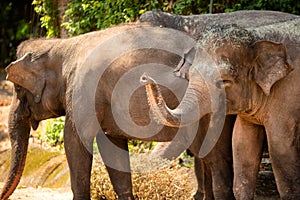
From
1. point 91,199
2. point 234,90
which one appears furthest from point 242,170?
point 91,199

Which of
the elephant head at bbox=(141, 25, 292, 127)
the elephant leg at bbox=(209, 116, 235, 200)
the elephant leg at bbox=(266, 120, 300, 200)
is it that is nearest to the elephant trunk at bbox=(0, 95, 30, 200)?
the elephant leg at bbox=(209, 116, 235, 200)

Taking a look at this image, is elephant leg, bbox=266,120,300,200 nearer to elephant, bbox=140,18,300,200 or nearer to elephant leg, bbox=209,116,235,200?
elephant, bbox=140,18,300,200

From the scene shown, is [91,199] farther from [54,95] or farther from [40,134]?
[40,134]

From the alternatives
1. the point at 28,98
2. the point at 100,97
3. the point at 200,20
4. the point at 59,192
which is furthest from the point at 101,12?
the point at 100,97

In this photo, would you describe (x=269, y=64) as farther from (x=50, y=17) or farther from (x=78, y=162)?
(x=50, y=17)

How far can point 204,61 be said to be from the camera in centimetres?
650

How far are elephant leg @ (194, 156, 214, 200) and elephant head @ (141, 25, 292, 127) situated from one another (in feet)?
5.27

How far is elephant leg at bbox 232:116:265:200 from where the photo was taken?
7148mm

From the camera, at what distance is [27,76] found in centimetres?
884

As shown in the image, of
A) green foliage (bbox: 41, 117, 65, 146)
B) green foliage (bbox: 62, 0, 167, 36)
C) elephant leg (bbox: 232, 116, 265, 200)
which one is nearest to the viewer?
elephant leg (bbox: 232, 116, 265, 200)

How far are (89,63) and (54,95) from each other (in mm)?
703

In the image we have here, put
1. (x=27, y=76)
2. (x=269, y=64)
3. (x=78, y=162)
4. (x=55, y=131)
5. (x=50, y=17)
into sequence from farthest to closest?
(x=50, y=17), (x=55, y=131), (x=27, y=76), (x=78, y=162), (x=269, y=64)

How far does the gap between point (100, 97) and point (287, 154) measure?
2213 millimetres

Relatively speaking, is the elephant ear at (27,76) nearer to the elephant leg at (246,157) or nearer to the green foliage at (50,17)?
the elephant leg at (246,157)
